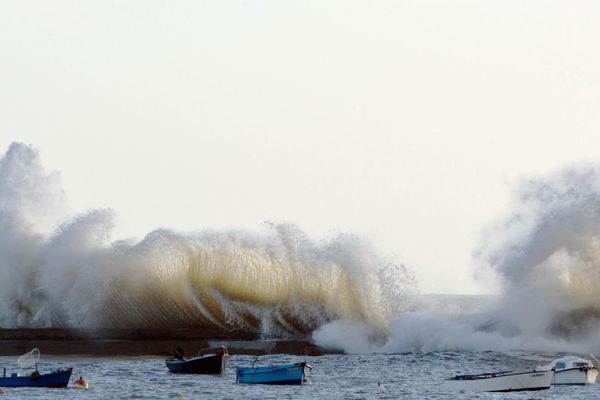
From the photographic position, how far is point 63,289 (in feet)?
258

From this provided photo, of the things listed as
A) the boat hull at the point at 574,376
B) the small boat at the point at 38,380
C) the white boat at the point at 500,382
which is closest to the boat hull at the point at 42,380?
the small boat at the point at 38,380

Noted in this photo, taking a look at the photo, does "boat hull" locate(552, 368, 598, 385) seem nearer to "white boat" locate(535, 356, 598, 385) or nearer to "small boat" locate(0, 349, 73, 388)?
"white boat" locate(535, 356, 598, 385)

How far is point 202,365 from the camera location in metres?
59.5

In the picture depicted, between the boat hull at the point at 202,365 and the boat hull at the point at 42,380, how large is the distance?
6.57 metres

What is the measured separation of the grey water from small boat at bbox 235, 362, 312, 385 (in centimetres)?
46

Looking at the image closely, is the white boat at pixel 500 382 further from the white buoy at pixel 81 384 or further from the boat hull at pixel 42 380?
the boat hull at pixel 42 380

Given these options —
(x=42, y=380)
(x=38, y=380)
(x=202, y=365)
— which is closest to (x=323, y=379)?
(x=202, y=365)

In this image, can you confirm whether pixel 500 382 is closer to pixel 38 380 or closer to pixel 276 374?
pixel 276 374

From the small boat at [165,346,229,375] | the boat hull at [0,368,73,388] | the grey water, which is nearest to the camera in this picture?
the grey water

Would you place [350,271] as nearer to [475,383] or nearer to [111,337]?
[111,337]

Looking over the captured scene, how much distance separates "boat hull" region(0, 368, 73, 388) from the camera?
53000mm

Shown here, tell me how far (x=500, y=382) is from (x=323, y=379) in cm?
773

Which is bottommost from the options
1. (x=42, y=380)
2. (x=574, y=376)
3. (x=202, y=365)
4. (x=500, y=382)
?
(x=42, y=380)

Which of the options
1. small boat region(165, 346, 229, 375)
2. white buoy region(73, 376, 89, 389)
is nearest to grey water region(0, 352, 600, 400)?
white buoy region(73, 376, 89, 389)
